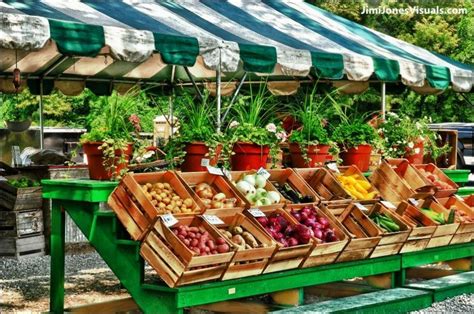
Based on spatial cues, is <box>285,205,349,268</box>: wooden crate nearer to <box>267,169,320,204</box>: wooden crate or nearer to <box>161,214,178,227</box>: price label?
<box>267,169,320,204</box>: wooden crate

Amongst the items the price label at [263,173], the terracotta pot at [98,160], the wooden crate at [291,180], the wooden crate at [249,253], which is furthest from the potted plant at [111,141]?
the wooden crate at [291,180]

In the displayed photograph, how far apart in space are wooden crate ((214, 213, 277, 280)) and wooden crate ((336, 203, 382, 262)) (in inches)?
38.4

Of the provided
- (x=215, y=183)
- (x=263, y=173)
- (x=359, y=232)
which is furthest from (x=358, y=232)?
(x=215, y=183)

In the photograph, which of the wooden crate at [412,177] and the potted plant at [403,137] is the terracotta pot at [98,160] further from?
the potted plant at [403,137]

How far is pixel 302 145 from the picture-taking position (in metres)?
7.28

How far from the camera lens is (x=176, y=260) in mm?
5301

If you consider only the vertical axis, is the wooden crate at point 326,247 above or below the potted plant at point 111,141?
below

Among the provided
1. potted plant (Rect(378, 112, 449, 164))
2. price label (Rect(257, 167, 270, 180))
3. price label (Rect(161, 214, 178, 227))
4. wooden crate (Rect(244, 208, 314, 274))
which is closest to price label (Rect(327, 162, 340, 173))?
price label (Rect(257, 167, 270, 180))

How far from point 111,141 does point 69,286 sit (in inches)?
95.9

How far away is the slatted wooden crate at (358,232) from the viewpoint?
22.0 ft

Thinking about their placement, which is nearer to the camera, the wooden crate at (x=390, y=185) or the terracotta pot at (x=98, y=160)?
the terracotta pot at (x=98, y=160)

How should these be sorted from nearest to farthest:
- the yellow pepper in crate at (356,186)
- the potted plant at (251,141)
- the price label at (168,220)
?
1. the price label at (168,220)
2. the potted plant at (251,141)
3. the yellow pepper in crate at (356,186)

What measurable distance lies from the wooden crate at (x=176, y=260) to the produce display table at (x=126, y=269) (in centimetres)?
7

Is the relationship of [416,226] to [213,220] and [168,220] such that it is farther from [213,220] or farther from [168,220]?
[168,220]
